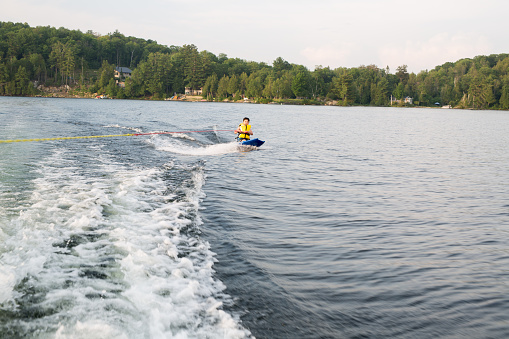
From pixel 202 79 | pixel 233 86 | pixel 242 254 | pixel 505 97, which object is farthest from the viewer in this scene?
pixel 202 79

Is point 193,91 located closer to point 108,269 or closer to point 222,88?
point 222,88

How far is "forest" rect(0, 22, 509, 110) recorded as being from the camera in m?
132

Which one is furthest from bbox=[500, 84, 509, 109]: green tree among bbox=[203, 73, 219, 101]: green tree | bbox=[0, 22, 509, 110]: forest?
bbox=[203, 73, 219, 101]: green tree

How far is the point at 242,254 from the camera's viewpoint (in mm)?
6191

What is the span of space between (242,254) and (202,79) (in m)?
150

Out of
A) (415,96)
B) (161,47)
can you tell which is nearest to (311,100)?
(415,96)

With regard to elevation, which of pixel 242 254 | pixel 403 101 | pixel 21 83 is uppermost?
pixel 403 101

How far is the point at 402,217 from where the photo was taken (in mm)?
8742

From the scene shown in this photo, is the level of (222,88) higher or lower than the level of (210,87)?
lower

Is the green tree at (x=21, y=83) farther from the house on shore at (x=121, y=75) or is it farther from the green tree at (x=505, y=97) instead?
the green tree at (x=505, y=97)

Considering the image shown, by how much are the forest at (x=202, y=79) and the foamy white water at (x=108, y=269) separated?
126 m

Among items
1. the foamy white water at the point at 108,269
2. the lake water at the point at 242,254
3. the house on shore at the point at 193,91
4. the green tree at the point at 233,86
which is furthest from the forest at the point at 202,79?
the foamy white water at the point at 108,269

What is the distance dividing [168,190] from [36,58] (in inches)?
5738

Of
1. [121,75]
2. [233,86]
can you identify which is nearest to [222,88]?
[233,86]
